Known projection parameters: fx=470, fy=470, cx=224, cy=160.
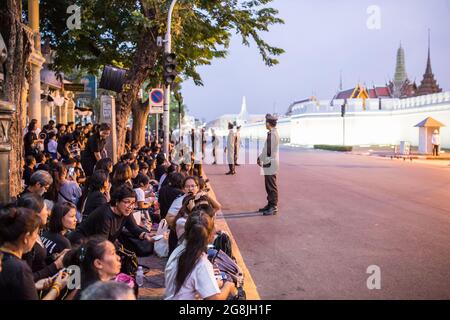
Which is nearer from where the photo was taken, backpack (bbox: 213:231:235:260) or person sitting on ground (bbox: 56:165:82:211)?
backpack (bbox: 213:231:235:260)

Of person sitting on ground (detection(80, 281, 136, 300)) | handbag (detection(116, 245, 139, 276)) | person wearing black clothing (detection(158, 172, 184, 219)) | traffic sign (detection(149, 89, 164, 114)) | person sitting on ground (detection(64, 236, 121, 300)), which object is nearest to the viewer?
person sitting on ground (detection(80, 281, 136, 300))

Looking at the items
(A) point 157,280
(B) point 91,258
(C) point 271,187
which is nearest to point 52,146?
(C) point 271,187

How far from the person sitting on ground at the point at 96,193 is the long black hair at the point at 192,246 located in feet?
7.40

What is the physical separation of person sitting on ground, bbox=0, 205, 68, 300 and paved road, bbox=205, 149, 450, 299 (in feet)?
7.40

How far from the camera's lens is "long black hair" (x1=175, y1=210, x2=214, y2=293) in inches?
137

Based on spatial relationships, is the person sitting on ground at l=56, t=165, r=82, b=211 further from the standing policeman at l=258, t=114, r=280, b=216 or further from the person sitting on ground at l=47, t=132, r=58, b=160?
the person sitting on ground at l=47, t=132, r=58, b=160

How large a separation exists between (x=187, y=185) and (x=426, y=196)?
7.90 meters

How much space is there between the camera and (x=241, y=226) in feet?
27.7

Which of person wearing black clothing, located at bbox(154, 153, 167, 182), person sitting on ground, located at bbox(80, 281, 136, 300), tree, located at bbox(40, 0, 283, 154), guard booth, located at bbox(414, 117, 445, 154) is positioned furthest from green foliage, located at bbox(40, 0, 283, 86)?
guard booth, located at bbox(414, 117, 445, 154)

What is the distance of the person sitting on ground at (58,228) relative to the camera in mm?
4363

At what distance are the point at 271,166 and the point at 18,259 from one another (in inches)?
271

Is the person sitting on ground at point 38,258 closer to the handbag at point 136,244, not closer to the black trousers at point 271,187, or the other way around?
the handbag at point 136,244

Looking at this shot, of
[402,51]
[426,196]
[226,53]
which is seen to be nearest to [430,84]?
[402,51]
